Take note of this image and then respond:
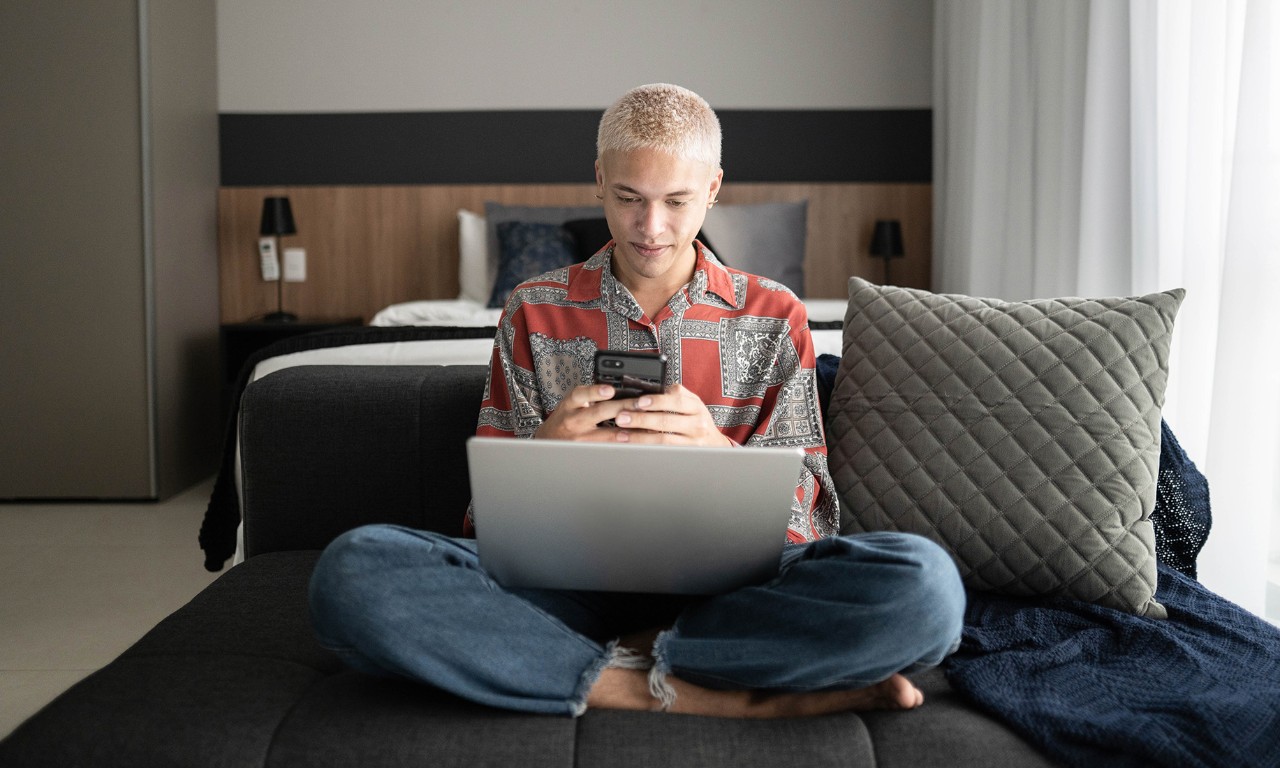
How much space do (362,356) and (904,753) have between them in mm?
1801

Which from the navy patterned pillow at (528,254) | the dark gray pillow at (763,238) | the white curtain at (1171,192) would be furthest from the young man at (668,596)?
the dark gray pillow at (763,238)

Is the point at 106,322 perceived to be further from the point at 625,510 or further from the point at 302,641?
the point at 625,510

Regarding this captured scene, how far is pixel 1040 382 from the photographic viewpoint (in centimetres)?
150

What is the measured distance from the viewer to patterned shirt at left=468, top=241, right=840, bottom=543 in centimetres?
147

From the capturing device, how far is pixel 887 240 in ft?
13.4

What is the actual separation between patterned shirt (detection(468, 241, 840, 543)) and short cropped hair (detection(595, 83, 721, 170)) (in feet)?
0.64

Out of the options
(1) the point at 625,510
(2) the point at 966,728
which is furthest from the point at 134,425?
(2) the point at 966,728

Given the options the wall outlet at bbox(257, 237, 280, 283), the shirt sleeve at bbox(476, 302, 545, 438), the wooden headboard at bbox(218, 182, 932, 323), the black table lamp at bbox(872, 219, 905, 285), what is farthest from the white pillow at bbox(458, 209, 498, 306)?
the shirt sleeve at bbox(476, 302, 545, 438)

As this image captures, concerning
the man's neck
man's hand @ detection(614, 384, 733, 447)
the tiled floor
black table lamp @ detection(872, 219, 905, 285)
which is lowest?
the tiled floor

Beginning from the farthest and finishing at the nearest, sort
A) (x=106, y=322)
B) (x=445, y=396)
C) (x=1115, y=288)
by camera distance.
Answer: (x=106, y=322)
(x=1115, y=288)
(x=445, y=396)

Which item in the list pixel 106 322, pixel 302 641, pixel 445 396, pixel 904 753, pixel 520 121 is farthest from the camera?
pixel 520 121

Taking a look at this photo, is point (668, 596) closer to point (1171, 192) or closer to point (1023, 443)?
point (1023, 443)

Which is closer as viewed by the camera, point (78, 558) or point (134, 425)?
point (78, 558)

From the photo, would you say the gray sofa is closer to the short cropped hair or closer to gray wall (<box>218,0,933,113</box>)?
the short cropped hair
